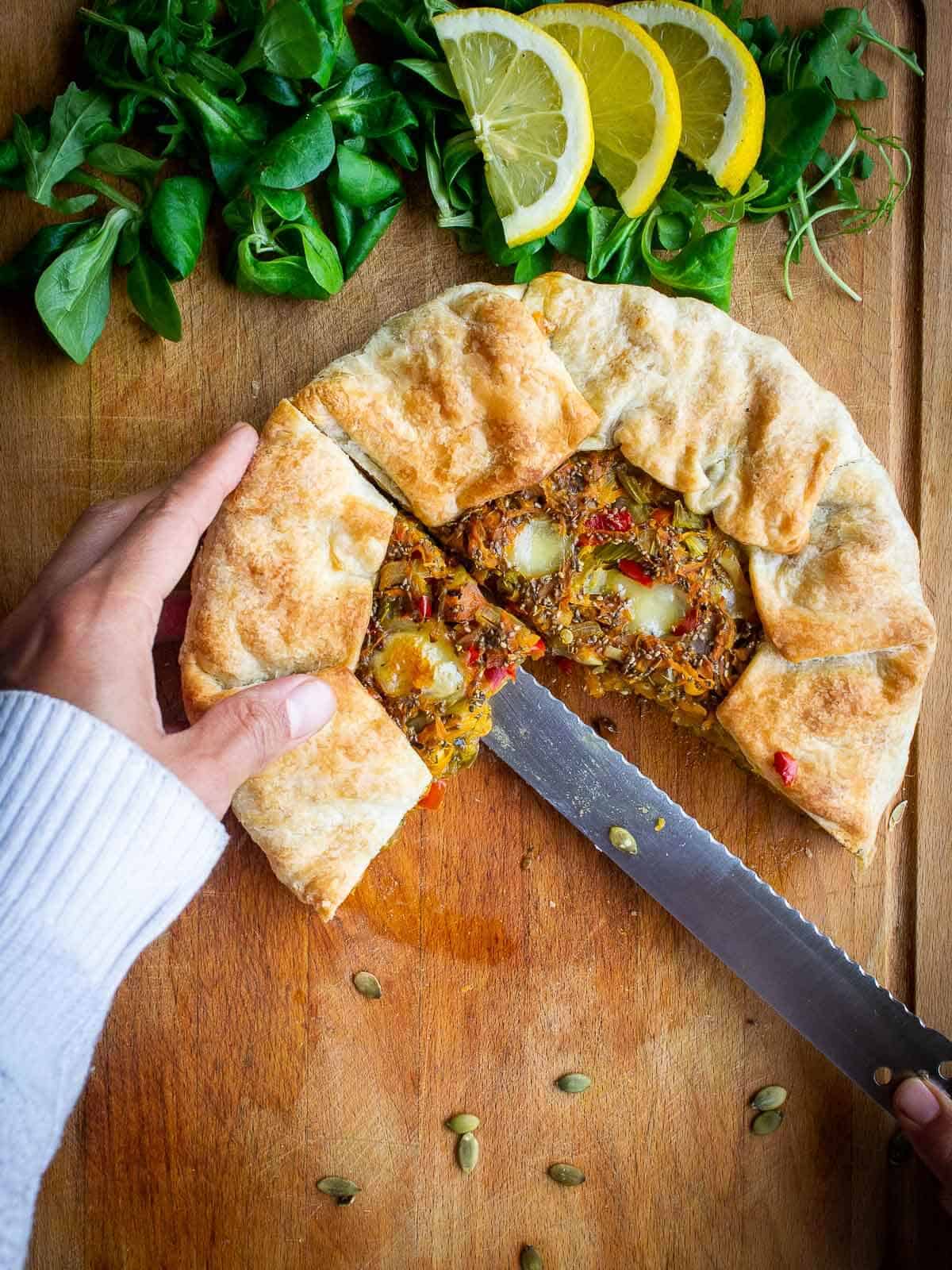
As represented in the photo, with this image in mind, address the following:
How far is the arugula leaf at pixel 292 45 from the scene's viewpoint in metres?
3.75

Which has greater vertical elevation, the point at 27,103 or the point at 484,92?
the point at 484,92

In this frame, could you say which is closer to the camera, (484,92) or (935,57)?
(484,92)

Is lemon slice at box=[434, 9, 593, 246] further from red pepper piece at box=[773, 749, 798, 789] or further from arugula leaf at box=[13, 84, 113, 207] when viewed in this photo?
red pepper piece at box=[773, 749, 798, 789]

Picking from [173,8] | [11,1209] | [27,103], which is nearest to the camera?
[11,1209]

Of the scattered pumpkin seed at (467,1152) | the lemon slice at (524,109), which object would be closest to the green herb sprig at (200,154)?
the lemon slice at (524,109)

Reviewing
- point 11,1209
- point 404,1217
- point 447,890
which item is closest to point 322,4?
point 447,890

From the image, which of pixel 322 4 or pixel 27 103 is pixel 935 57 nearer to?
pixel 322 4

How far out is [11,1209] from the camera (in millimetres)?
2814

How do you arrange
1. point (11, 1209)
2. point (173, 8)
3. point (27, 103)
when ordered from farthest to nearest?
point (27, 103)
point (173, 8)
point (11, 1209)

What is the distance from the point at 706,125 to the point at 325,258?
157cm

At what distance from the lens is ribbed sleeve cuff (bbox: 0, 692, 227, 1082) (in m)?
3.02

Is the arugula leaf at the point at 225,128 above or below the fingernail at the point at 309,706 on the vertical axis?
above

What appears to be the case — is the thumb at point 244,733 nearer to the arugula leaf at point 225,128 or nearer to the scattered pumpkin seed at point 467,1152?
the scattered pumpkin seed at point 467,1152

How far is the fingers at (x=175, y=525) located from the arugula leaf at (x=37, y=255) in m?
1.07
